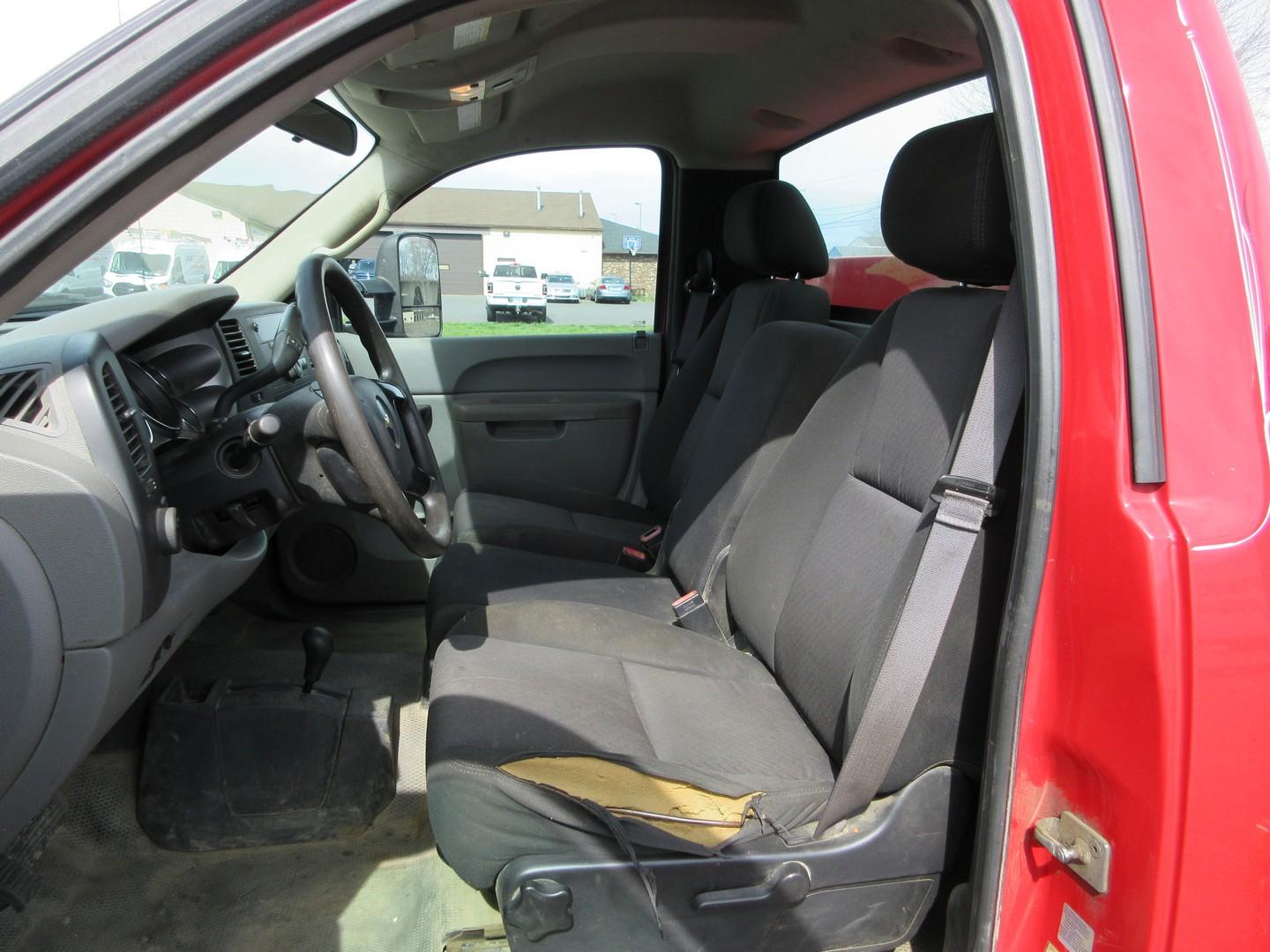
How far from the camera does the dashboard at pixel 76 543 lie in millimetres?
1090

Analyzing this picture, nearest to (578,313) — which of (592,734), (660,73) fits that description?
(660,73)

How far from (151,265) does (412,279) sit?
1.03 m

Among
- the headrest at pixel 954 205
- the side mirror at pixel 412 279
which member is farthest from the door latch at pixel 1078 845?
the side mirror at pixel 412 279

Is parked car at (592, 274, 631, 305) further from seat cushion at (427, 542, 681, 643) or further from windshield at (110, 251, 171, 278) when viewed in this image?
windshield at (110, 251, 171, 278)

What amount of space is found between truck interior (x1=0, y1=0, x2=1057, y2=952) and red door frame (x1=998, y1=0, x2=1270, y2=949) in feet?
0.16

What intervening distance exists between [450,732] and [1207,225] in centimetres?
107

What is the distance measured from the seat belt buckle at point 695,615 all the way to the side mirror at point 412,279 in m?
1.29

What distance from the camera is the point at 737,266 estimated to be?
2.93 meters

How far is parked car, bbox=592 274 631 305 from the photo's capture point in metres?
3.07

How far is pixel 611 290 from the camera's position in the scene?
308cm

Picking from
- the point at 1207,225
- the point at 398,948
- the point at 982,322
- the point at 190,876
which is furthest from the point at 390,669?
the point at 1207,225

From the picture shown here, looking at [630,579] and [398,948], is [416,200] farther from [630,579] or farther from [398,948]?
[398,948]

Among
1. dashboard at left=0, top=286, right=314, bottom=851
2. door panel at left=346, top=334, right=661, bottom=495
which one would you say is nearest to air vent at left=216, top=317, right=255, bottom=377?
dashboard at left=0, top=286, right=314, bottom=851

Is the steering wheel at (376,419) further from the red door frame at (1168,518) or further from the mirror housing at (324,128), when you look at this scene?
the red door frame at (1168,518)
